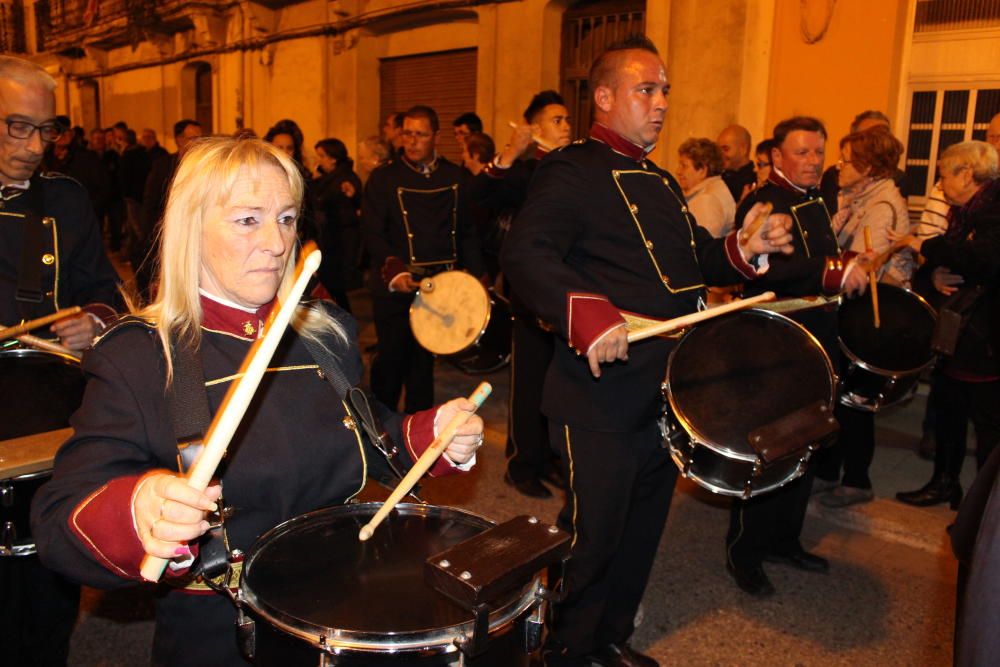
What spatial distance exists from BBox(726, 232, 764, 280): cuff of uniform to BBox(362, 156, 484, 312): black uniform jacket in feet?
9.18

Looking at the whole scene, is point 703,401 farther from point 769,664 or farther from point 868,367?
point 868,367

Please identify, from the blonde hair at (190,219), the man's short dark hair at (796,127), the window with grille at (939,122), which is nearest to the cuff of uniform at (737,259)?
the man's short dark hair at (796,127)

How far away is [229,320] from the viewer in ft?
5.78

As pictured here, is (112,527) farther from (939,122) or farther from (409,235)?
(939,122)

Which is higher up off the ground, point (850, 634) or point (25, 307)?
point (25, 307)

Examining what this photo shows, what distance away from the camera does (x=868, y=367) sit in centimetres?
412

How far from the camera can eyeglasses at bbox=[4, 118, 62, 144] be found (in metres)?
2.70

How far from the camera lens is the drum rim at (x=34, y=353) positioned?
8.14ft

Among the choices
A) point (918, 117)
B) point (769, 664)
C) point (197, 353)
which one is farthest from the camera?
point (918, 117)

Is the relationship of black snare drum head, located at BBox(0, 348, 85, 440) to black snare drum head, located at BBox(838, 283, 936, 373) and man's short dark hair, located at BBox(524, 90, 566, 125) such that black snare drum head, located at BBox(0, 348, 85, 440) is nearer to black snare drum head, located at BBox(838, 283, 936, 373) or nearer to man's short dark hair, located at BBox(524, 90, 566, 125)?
black snare drum head, located at BBox(838, 283, 936, 373)

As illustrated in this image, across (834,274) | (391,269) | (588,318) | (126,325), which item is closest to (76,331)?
(126,325)

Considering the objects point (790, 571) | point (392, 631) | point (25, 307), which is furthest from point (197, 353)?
point (790, 571)

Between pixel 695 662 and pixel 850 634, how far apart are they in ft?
2.44

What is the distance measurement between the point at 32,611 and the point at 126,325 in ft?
4.50
